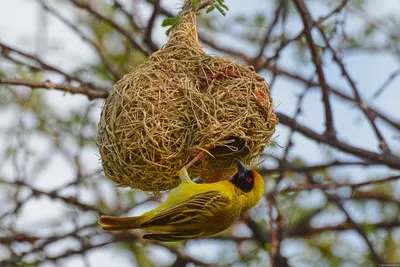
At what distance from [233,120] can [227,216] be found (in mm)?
594

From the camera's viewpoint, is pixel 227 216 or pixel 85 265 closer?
pixel 227 216

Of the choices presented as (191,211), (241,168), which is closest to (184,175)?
(191,211)

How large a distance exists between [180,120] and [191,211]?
1.74 ft

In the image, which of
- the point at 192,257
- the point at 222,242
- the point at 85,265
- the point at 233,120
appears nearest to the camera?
the point at 233,120

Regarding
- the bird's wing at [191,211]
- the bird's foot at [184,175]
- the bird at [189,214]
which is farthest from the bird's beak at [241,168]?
the bird's foot at [184,175]

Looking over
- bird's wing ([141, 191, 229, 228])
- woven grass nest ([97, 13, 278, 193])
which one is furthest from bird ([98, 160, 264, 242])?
woven grass nest ([97, 13, 278, 193])

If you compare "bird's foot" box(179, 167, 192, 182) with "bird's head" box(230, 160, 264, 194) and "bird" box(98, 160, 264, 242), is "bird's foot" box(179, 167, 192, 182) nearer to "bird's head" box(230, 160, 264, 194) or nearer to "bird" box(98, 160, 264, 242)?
"bird" box(98, 160, 264, 242)

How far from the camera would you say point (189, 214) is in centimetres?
396

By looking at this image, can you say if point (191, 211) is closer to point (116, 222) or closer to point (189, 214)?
point (189, 214)

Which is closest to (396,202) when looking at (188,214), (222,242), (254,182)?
(222,242)

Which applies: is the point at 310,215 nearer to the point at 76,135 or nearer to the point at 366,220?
the point at 366,220

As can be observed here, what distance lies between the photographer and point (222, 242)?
272 inches

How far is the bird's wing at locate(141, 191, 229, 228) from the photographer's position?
3.92m

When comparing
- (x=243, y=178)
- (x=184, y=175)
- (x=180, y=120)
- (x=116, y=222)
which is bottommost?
(x=116, y=222)
